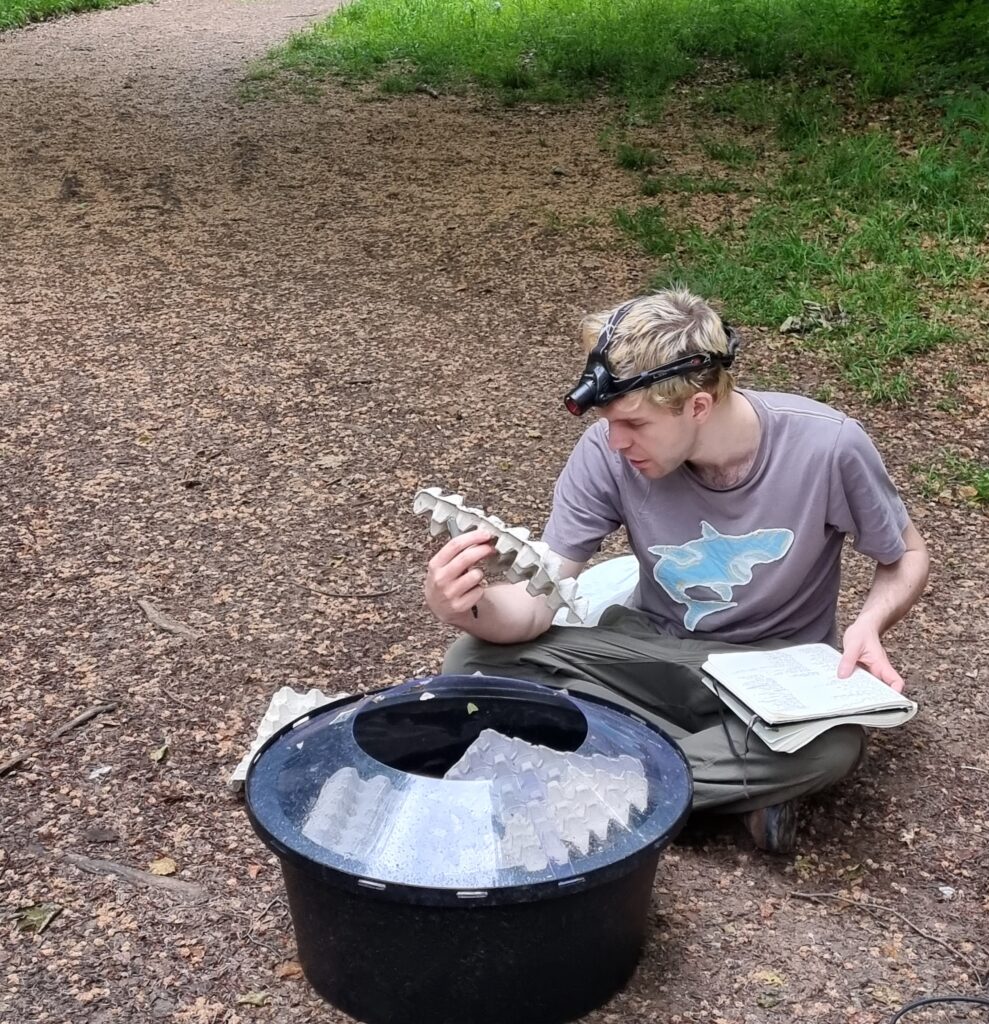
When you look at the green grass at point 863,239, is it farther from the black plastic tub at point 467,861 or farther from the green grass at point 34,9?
the green grass at point 34,9

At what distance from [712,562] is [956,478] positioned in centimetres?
201

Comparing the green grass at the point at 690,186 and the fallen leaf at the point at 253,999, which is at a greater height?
the green grass at the point at 690,186

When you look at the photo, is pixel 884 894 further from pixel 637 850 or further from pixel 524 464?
pixel 524 464

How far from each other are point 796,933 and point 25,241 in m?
5.60

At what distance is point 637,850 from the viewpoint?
1.94 meters

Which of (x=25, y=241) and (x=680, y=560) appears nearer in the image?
(x=680, y=560)

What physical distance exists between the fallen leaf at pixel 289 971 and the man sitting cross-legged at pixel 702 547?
657 millimetres

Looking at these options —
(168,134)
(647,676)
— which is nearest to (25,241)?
(168,134)

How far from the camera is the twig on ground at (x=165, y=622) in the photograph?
3467 millimetres

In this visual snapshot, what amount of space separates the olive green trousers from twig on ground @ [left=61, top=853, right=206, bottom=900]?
0.65m

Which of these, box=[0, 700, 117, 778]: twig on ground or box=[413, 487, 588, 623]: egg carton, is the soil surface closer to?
box=[0, 700, 117, 778]: twig on ground

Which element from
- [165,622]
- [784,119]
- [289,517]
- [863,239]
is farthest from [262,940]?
[784,119]

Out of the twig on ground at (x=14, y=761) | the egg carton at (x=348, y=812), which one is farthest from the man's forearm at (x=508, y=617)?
the twig on ground at (x=14, y=761)

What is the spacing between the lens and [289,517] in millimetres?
4105
